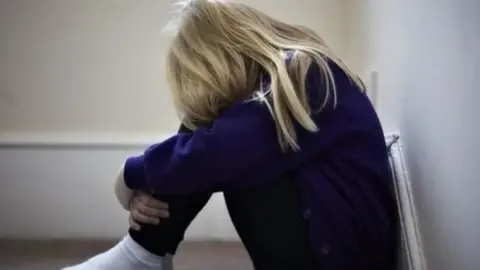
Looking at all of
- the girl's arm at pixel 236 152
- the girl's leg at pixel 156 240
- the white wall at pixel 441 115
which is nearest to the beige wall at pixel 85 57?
the white wall at pixel 441 115

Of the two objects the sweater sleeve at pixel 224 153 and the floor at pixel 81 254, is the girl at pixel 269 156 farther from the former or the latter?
the floor at pixel 81 254

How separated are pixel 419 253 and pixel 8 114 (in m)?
1.32

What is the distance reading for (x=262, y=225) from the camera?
1079 millimetres

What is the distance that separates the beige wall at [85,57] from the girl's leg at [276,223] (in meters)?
0.97

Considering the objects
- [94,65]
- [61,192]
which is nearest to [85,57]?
[94,65]

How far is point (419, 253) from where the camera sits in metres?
1.11

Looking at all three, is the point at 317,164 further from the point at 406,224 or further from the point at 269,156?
the point at 406,224

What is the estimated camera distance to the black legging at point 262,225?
1050 millimetres

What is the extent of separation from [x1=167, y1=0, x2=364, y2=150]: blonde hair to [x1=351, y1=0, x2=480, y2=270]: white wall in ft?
0.42

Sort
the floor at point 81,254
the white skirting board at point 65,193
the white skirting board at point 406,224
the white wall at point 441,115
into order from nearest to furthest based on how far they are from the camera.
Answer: the white wall at point 441,115
the white skirting board at point 406,224
the floor at point 81,254
the white skirting board at point 65,193

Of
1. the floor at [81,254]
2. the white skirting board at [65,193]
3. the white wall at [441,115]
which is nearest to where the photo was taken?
the white wall at [441,115]

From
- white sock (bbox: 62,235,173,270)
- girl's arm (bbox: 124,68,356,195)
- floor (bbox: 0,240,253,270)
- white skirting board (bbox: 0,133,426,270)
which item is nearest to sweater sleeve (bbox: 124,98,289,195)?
girl's arm (bbox: 124,68,356,195)

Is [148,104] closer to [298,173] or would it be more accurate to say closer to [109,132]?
[109,132]

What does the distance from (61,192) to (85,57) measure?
39 centimetres
